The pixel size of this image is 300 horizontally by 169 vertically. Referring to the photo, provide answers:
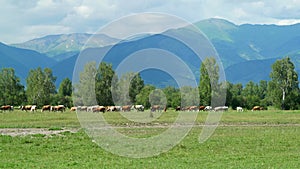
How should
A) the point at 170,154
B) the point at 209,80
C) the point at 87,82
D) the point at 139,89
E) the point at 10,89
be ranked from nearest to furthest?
the point at 170,154, the point at 87,82, the point at 209,80, the point at 10,89, the point at 139,89

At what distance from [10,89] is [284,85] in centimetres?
7404

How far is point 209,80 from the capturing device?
105375mm

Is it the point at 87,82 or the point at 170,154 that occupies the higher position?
the point at 87,82

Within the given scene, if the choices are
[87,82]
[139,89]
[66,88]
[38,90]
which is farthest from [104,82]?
[66,88]

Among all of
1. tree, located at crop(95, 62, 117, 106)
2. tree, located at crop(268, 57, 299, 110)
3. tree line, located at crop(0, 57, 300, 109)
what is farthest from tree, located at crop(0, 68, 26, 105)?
tree, located at crop(268, 57, 299, 110)

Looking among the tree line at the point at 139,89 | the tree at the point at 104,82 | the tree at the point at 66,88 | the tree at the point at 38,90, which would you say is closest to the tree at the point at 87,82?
the tree line at the point at 139,89

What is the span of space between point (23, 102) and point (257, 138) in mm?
106980

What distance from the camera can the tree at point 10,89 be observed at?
12621 centimetres

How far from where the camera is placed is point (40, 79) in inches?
5394

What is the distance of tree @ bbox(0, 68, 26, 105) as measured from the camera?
414 ft

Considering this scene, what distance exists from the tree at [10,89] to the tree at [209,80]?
177 feet

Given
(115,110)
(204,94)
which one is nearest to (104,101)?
(115,110)

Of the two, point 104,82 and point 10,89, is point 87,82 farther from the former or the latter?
point 10,89

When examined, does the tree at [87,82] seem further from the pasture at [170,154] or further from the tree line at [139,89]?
the pasture at [170,154]
